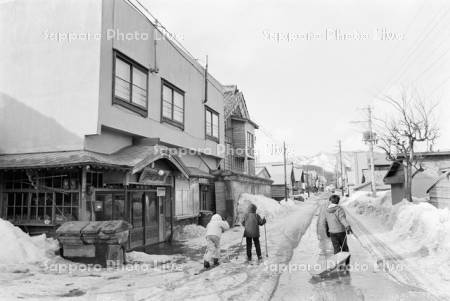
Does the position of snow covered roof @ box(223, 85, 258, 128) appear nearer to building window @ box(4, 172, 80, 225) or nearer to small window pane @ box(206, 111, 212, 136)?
small window pane @ box(206, 111, 212, 136)

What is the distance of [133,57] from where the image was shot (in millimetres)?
13555

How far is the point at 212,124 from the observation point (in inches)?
867

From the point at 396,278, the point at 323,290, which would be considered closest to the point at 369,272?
the point at 396,278

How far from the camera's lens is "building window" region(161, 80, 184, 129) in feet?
53.1

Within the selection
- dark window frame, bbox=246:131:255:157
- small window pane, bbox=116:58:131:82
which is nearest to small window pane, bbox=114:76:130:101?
small window pane, bbox=116:58:131:82

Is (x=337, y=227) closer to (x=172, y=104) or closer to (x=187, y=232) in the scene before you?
(x=187, y=232)

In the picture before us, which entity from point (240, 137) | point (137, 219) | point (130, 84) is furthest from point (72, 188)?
point (240, 137)

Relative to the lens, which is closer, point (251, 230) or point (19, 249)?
point (19, 249)

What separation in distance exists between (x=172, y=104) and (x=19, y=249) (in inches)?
375

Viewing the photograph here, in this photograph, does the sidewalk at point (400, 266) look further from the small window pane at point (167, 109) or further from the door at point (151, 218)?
the small window pane at point (167, 109)

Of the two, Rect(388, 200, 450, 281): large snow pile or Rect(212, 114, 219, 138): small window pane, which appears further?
Rect(212, 114, 219, 138): small window pane

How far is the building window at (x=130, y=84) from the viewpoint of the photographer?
12734 mm

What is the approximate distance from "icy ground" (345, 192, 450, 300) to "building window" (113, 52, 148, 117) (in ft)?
32.3

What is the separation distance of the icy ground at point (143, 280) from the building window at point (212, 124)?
1111 centimetres
